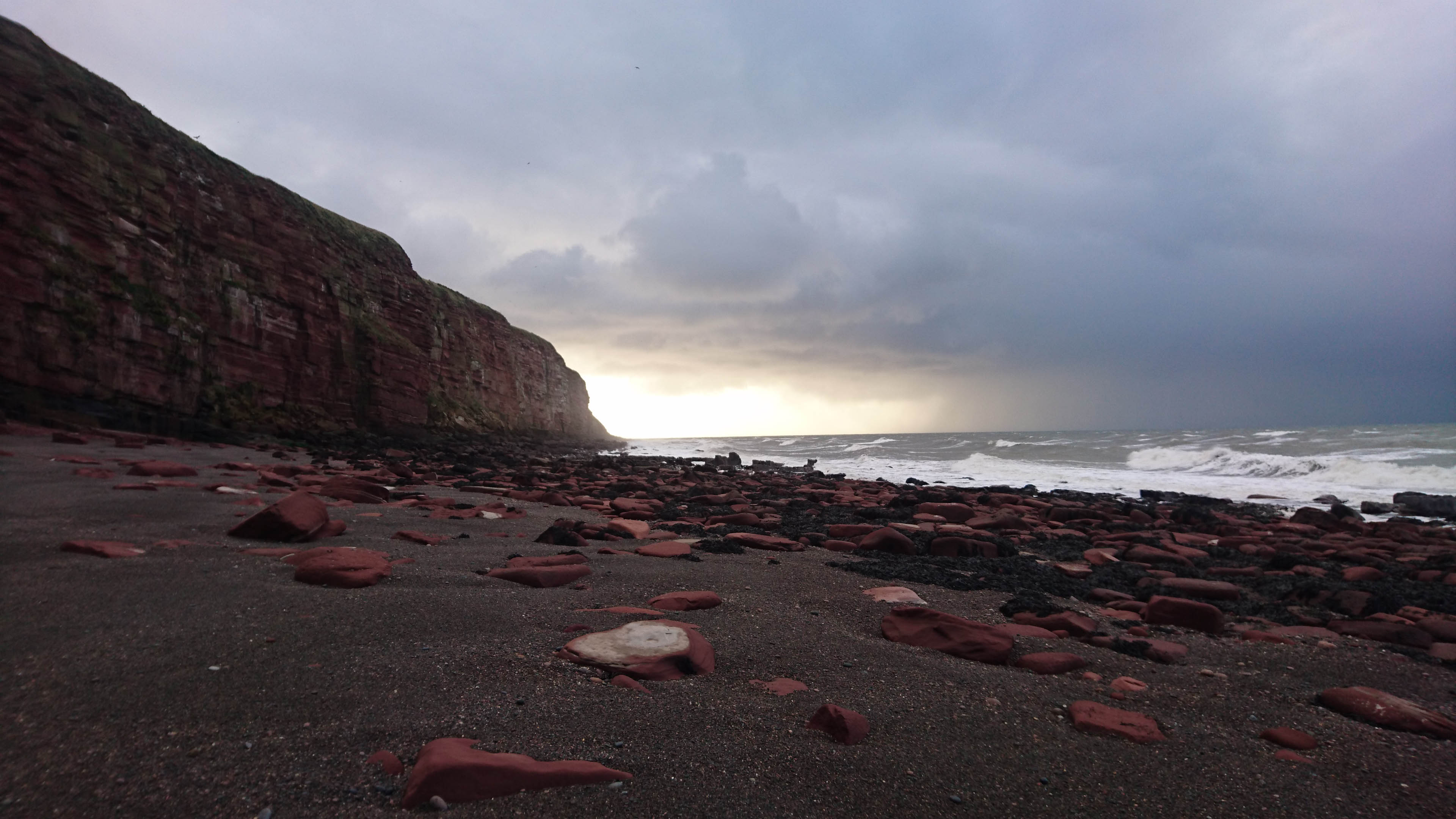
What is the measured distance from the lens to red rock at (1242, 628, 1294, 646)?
3414mm

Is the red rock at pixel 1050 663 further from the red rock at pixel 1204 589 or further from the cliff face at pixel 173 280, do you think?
the cliff face at pixel 173 280

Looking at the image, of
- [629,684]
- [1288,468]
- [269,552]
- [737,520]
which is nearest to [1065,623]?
[629,684]

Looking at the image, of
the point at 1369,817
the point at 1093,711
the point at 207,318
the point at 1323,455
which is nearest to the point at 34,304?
the point at 207,318

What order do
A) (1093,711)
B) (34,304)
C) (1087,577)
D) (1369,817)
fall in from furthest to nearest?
1. (34,304)
2. (1087,577)
3. (1093,711)
4. (1369,817)

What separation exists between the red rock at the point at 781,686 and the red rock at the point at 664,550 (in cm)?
230

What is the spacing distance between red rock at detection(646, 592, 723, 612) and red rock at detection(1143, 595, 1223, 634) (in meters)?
2.58

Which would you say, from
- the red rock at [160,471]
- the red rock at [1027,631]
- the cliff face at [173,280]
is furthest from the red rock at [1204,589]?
the cliff face at [173,280]

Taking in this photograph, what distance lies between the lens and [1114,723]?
2.09m

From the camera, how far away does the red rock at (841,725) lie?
72.2 inches

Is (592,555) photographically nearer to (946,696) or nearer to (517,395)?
(946,696)

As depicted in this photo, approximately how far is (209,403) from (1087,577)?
16226 mm

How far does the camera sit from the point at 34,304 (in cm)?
1035

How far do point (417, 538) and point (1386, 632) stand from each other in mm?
6011

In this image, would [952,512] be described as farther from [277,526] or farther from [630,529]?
[277,526]
